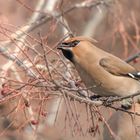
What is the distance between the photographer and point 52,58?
440cm

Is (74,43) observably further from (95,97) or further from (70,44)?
(95,97)

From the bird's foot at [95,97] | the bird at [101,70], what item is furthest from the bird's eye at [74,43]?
the bird's foot at [95,97]

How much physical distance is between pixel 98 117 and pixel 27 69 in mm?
533

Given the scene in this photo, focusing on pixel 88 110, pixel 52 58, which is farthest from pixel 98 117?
pixel 52 58

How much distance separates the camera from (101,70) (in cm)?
492

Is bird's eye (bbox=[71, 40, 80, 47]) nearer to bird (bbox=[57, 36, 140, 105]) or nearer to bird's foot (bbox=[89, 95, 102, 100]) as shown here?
bird (bbox=[57, 36, 140, 105])

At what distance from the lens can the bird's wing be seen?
4.96 meters

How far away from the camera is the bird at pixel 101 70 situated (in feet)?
15.3

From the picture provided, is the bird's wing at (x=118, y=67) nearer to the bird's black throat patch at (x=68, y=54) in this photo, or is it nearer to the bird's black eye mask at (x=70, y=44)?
the bird's black throat patch at (x=68, y=54)

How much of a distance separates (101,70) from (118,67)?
17 cm

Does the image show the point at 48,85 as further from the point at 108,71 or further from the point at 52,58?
the point at 108,71

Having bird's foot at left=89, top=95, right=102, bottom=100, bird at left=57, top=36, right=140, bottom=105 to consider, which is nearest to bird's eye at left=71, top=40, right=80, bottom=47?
bird at left=57, top=36, right=140, bottom=105

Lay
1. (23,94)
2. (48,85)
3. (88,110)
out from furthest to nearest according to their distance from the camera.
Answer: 1. (88,110)
2. (23,94)
3. (48,85)

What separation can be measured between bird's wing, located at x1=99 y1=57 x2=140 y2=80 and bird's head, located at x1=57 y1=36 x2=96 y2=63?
10.1 inches
